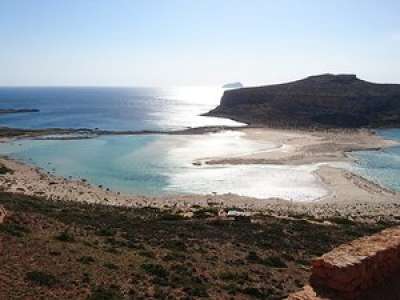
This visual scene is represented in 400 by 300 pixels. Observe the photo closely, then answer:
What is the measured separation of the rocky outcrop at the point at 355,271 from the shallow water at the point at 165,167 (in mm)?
36189

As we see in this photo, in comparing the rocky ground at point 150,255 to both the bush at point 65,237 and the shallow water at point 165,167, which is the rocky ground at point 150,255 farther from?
the shallow water at point 165,167

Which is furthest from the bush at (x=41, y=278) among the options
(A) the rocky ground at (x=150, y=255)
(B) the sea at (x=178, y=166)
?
(B) the sea at (x=178, y=166)

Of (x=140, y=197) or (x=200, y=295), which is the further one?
(x=140, y=197)

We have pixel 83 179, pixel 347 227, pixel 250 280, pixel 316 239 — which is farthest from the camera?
pixel 83 179

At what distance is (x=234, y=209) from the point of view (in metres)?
43.6

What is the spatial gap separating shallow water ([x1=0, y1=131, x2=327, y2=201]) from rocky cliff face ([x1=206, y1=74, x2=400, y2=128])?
37.9 m

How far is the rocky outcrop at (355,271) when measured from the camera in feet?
42.5

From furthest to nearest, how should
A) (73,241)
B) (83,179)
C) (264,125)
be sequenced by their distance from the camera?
(264,125) → (83,179) → (73,241)

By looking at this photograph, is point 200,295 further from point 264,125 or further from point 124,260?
point 264,125

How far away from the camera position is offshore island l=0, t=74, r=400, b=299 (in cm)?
1948

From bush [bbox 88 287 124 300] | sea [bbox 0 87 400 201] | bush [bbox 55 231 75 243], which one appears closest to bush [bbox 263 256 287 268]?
bush [bbox 88 287 124 300]

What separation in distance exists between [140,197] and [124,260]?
87.8ft

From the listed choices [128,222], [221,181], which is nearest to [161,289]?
[128,222]

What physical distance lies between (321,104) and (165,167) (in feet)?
258
